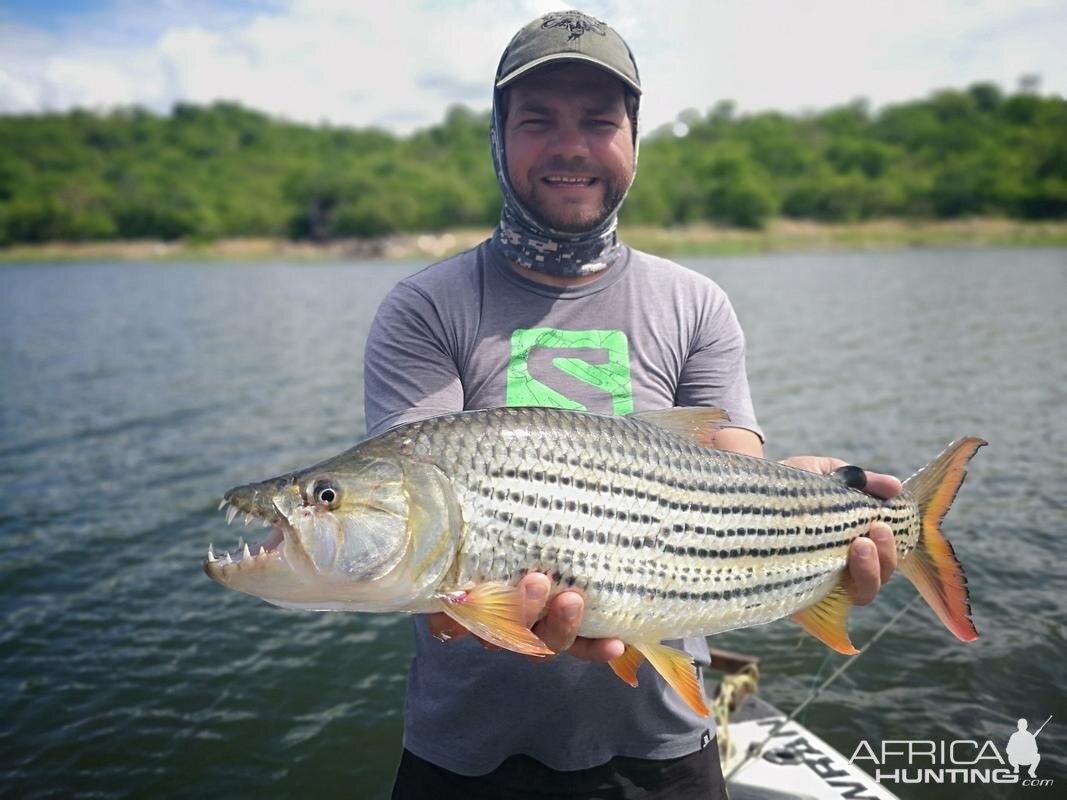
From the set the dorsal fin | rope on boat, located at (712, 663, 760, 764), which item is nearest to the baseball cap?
the dorsal fin

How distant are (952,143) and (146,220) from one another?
11260 centimetres

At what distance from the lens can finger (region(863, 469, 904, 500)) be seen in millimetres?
3373

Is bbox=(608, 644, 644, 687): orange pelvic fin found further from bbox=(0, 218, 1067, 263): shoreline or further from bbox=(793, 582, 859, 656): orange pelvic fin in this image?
bbox=(0, 218, 1067, 263): shoreline

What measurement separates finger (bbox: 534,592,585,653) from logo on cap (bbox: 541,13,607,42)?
7.11ft

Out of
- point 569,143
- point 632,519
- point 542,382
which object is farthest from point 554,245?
point 632,519

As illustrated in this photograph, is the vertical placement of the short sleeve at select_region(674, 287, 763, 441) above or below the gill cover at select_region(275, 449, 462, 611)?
above

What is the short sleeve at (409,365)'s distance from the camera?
3.17m

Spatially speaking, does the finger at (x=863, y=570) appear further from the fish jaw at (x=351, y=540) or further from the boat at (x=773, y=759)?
the boat at (x=773, y=759)

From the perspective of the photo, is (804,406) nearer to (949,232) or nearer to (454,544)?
(454,544)

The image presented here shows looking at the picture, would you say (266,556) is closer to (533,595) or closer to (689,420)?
(533,595)

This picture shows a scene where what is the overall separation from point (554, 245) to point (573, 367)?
0.51 meters

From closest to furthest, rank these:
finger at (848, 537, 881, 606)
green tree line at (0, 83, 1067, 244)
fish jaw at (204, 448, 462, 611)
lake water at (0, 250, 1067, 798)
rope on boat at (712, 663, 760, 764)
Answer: fish jaw at (204, 448, 462, 611) → finger at (848, 537, 881, 606) → rope on boat at (712, 663, 760, 764) → lake water at (0, 250, 1067, 798) → green tree line at (0, 83, 1067, 244)

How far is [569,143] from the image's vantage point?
3.37 metres

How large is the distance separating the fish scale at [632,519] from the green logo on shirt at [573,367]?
279 mm
